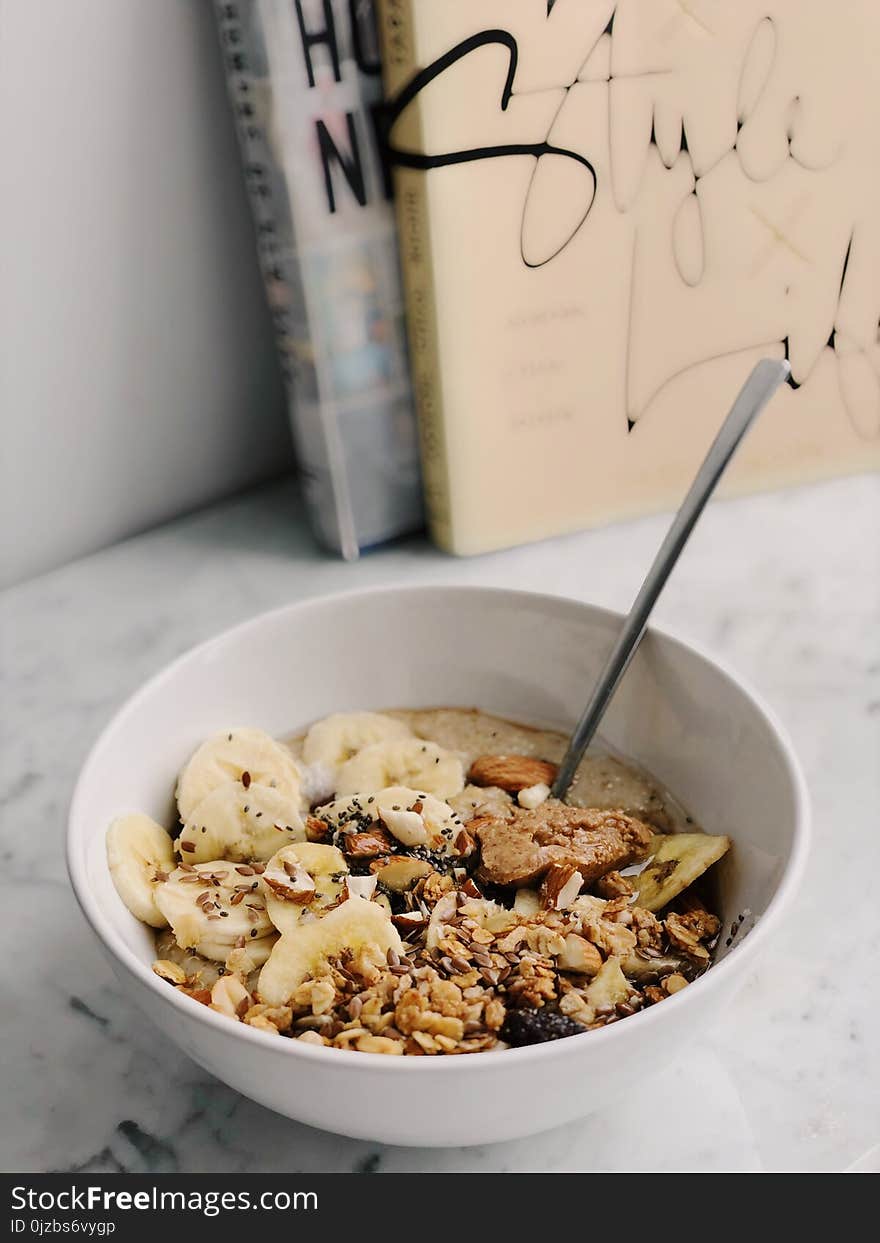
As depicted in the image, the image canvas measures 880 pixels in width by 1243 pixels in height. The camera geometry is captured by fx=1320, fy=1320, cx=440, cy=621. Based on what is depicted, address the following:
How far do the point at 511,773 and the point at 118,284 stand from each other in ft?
1.47

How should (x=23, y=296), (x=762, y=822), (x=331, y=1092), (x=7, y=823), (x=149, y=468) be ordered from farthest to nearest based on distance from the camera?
1. (x=149, y=468)
2. (x=23, y=296)
3. (x=7, y=823)
4. (x=762, y=822)
5. (x=331, y=1092)

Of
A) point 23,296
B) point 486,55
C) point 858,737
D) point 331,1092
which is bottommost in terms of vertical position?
point 858,737

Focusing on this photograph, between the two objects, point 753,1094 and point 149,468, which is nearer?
point 753,1094

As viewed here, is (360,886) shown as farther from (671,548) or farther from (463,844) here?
(671,548)

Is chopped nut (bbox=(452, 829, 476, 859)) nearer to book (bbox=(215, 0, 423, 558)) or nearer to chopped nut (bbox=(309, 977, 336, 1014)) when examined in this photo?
chopped nut (bbox=(309, 977, 336, 1014))

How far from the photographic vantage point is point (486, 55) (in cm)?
74

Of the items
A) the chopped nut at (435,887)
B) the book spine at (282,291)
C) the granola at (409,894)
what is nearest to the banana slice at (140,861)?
the granola at (409,894)

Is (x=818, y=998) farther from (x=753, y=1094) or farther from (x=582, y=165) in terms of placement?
(x=582, y=165)

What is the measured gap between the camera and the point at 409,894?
21.4 inches

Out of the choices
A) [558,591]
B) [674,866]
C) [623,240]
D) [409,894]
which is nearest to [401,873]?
[409,894]

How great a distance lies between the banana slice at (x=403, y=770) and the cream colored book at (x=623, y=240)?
27 centimetres

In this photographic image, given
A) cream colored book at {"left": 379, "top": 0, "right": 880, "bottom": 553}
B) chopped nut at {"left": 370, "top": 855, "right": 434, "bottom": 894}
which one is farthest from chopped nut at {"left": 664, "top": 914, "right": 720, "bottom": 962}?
cream colored book at {"left": 379, "top": 0, "right": 880, "bottom": 553}
